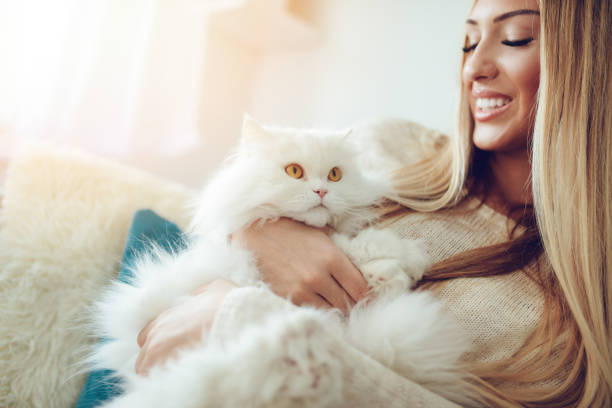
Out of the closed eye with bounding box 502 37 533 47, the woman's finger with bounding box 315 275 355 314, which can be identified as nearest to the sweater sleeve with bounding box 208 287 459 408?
the woman's finger with bounding box 315 275 355 314

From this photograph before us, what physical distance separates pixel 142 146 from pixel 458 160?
4.55ft

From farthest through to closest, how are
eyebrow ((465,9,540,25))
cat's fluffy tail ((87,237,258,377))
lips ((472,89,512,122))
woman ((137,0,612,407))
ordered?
lips ((472,89,512,122))
eyebrow ((465,9,540,25))
cat's fluffy tail ((87,237,258,377))
woman ((137,0,612,407))

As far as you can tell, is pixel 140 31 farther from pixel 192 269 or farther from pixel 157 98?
pixel 192 269

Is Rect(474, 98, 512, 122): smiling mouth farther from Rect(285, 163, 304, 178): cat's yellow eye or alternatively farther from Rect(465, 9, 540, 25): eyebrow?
Rect(285, 163, 304, 178): cat's yellow eye

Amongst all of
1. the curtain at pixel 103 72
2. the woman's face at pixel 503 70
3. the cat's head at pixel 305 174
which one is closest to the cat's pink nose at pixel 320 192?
the cat's head at pixel 305 174

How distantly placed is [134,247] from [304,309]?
2.20 ft

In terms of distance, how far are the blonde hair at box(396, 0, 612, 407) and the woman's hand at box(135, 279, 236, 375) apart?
491mm

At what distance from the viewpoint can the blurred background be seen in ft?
4.74

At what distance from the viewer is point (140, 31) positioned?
5.37 ft

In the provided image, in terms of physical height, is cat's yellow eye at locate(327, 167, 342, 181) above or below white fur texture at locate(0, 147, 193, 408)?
above

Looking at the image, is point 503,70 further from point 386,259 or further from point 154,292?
point 154,292

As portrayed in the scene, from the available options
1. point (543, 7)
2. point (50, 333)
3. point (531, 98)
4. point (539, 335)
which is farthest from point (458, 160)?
point (50, 333)

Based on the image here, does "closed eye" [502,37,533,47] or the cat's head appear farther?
"closed eye" [502,37,533,47]

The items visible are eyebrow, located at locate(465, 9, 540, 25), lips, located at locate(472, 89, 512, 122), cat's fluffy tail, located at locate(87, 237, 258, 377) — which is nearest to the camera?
cat's fluffy tail, located at locate(87, 237, 258, 377)
